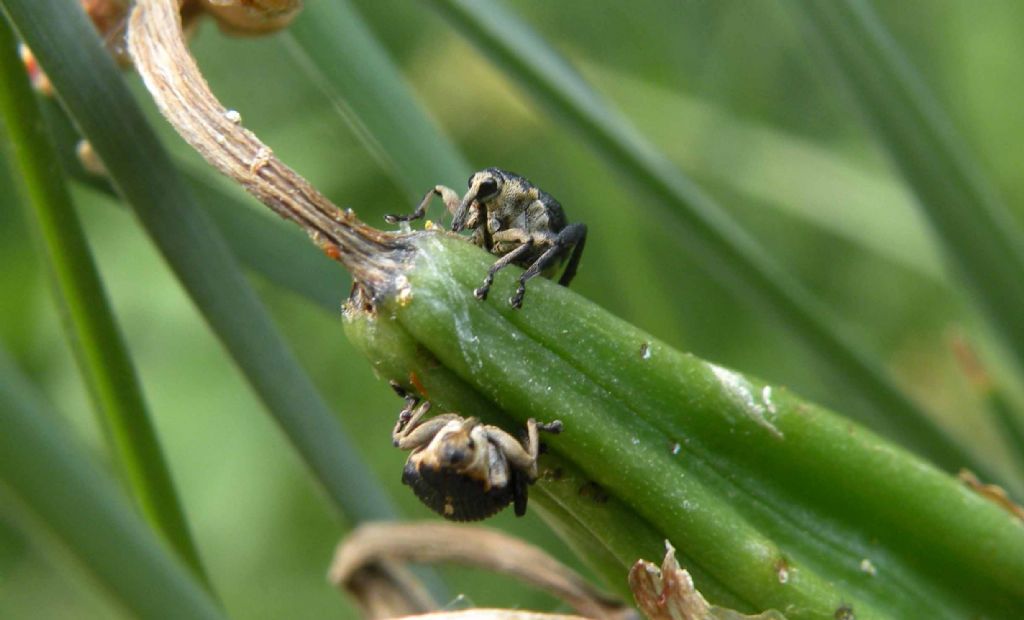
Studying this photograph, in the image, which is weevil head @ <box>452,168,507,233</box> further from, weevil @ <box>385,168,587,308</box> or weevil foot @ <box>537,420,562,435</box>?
weevil foot @ <box>537,420,562,435</box>

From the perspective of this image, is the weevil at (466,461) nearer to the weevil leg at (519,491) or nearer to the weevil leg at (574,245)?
the weevil leg at (519,491)

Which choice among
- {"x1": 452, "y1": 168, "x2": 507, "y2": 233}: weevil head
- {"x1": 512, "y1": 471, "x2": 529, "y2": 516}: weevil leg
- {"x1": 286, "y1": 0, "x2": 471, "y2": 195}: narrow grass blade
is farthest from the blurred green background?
{"x1": 512, "y1": 471, "x2": 529, "y2": 516}: weevil leg

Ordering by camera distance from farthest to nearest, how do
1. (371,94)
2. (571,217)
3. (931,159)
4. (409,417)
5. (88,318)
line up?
(571,217) < (931,159) < (371,94) < (88,318) < (409,417)

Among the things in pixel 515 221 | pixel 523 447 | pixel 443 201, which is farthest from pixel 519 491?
pixel 443 201

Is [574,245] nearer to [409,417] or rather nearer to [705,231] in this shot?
[409,417]

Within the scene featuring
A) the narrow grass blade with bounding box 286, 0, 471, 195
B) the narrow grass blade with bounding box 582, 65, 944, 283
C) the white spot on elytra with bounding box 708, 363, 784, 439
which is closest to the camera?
the white spot on elytra with bounding box 708, 363, 784, 439
